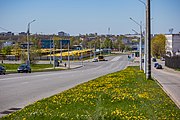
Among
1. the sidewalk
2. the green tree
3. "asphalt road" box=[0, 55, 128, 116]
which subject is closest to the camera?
"asphalt road" box=[0, 55, 128, 116]

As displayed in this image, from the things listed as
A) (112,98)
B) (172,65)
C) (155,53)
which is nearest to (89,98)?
(112,98)

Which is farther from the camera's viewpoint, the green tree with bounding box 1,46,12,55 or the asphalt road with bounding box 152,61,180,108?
the green tree with bounding box 1,46,12,55

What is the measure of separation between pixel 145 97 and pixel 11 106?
18.1ft

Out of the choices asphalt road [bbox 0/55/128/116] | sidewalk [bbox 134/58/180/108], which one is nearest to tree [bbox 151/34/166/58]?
sidewalk [bbox 134/58/180/108]

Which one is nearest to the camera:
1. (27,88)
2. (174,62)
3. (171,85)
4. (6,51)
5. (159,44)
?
(27,88)

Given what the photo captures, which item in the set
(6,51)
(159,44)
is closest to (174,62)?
(159,44)

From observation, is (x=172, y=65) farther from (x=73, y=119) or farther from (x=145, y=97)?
(x=73, y=119)

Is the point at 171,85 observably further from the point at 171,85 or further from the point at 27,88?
the point at 27,88

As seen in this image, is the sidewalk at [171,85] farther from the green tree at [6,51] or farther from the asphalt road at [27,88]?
the green tree at [6,51]

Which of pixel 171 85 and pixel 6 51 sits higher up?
pixel 6 51

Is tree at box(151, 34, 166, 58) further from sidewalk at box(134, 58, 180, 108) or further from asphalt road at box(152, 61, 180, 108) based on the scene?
asphalt road at box(152, 61, 180, 108)

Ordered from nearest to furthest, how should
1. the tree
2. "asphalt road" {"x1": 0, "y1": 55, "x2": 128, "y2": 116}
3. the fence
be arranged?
"asphalt road" {"x1": 0, "y1": 55, "x2": 128, "y2": 116} < the fence < the tree

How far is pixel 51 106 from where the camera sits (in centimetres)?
1370

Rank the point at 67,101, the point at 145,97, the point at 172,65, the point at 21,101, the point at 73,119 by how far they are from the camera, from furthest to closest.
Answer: the point at 172,65
the point at 21,101
the point at 145,97
the point at 67,101
the point at 73,119
